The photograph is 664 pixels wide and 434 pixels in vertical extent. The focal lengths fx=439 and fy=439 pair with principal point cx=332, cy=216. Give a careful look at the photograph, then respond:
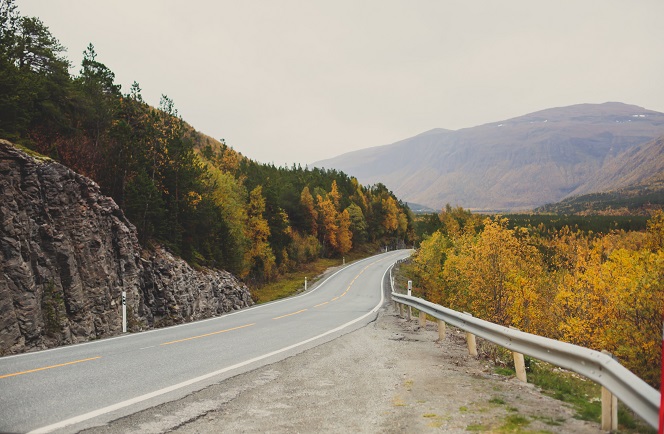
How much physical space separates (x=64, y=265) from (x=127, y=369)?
907cm

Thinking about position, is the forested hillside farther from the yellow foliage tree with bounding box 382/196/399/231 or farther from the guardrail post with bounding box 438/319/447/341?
the yellow foliage tree with bounding box 382/196/399/231

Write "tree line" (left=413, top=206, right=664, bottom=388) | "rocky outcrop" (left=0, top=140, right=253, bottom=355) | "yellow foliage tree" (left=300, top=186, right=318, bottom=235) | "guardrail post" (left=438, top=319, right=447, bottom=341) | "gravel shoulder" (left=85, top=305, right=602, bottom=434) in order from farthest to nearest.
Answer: "yellow foliage tree" (left=300, top=186, right=318, bottom=235) → "tree line" (left=413, top=206, right=664, bottom=388) → "rocky outcrop" (left=0, top=140, right=253, bottom=355) → "guardrail post" (left=438, top=319, right=447, bottom=341) → "gravel shoulder" (left=85, top=305, right=602, bottom=434)

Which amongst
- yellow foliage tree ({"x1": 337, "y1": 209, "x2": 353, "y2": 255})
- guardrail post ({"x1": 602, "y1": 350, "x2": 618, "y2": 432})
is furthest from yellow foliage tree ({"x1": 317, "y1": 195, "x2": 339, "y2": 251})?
guardrail post ({"x1": 602, "y1": 350, "x2": 618, "y2": 432})

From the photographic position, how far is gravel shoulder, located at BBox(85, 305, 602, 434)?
4727mm

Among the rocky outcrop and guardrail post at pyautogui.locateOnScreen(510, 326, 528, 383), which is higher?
the rocky outcrop

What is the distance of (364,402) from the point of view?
5.71m

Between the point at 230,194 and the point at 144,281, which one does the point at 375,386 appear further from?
the point at 230,194

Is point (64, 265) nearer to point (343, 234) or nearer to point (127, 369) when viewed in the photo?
point (127, 369)

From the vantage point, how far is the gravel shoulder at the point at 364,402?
186 inches

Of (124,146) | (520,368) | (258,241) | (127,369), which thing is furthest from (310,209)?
(520,368)

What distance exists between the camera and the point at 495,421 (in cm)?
474

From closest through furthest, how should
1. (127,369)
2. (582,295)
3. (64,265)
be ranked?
(127,369) < (64,265) < (582,295)

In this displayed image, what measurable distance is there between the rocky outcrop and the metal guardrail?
477 inches

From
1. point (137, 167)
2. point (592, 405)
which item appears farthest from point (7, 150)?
point (592, 405)
